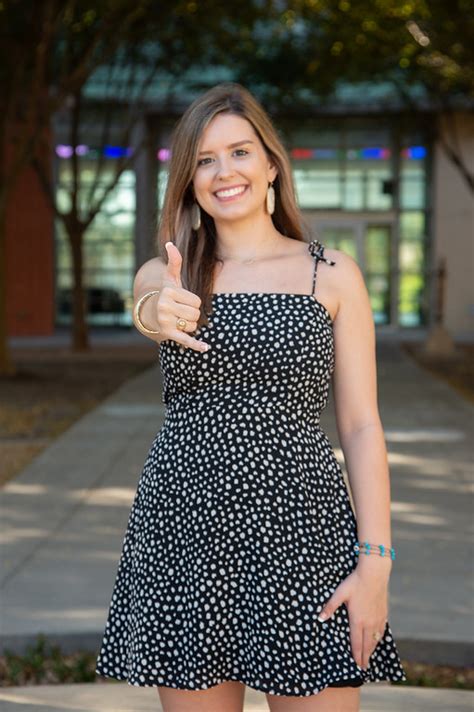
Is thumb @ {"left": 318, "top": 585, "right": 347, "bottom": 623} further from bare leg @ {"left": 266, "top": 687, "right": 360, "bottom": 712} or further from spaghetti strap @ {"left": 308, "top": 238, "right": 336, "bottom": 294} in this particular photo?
spaghetti strap @ {"left": 308, "top": 238, "right": 336, "bottom": 294}

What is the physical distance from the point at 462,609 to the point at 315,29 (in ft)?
62.5

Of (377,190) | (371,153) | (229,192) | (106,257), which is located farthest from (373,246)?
(229,192)

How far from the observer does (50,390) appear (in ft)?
54.5

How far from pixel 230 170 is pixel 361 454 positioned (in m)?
0.70

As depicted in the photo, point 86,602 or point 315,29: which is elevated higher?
point 315,29

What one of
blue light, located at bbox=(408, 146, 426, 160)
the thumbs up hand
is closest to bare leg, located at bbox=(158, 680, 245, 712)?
the thumbs up hand

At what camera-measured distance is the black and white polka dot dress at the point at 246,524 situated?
8.39 feet

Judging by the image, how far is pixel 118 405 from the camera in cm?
1459

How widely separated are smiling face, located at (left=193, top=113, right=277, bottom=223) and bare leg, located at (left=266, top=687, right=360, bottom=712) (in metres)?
1.07

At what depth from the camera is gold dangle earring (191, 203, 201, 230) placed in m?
2.89

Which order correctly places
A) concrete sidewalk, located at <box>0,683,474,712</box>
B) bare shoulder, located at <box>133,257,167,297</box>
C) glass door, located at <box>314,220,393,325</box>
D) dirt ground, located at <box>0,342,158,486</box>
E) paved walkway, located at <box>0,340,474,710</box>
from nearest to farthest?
bare shoulder, located at <box>133,257,167,297</box>, concrete sidewalk, located at <box>0,683,474,712</box>, paved walkway, located at <box>0,340,474,710</box>, dirt ground, located at <box>0,342,158,486</box>, glass door, located at <box>314,220,393,325</box>

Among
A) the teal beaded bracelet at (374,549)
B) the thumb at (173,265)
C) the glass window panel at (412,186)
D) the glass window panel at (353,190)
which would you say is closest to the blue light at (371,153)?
the glass window panel at (353,190)

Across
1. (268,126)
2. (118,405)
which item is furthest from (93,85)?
(268,126)

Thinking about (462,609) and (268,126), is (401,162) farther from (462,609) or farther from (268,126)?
(268,126)
